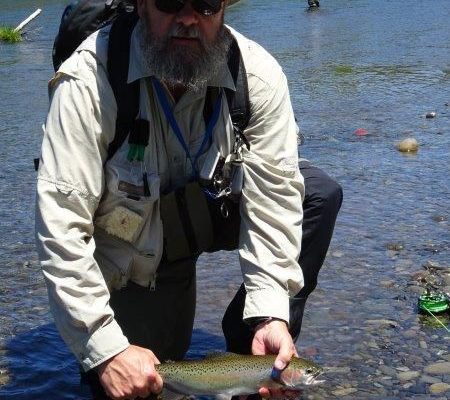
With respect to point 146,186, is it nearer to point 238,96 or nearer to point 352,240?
point 238,96

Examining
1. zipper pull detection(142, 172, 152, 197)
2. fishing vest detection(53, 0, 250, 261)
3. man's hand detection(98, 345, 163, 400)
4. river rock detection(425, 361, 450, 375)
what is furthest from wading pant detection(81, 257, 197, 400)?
river rock detection(425, 361, 450, 375)

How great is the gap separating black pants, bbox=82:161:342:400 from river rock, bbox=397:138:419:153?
5656 millimetres

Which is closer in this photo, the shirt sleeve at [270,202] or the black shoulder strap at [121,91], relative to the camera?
the black shoulder strap at [121,91]

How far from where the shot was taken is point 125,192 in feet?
14.2

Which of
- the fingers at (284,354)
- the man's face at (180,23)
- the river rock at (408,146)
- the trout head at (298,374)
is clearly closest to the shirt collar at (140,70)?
the man's face at (180,23)

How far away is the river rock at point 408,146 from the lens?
35.0ft

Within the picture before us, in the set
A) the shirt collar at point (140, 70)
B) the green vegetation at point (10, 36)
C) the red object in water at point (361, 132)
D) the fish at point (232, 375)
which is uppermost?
the shirt collar at point (140, 70)

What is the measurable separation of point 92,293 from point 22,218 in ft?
15.5

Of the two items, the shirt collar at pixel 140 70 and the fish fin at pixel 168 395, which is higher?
the shirt collar at pixel 140 70

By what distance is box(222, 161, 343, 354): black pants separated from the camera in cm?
495

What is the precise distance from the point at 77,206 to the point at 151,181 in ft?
1.45

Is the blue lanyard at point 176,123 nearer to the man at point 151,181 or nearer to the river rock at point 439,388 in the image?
the man at point 151,181

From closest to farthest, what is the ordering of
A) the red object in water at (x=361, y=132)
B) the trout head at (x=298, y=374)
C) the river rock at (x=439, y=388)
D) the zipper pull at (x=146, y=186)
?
the trout head at (x=298, y=374) < the zipper pull at (x=146, y=186) < the river rock at (x=439, y=388) < the red object in water at (x=361, y=132)

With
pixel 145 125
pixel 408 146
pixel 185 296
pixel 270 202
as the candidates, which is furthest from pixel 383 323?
pixel 408 146
